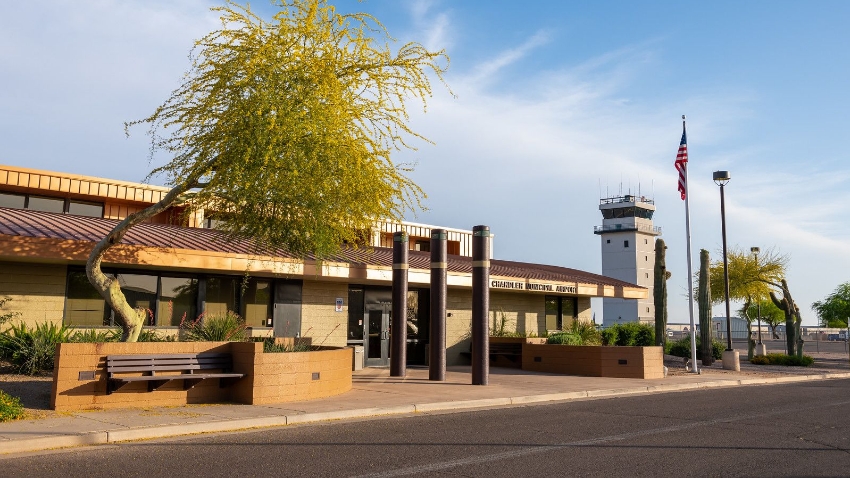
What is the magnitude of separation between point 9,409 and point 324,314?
39.5 feet

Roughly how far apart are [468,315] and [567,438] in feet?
54.5

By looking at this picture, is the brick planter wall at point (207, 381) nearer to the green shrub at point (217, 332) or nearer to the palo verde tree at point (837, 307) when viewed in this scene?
the green shrub at point (217, 332)

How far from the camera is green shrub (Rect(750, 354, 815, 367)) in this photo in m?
31.9

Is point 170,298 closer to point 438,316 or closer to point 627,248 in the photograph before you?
point 438,316

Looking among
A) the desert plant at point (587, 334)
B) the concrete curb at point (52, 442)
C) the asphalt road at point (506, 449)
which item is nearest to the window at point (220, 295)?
the asphalt road at point (506, 449)

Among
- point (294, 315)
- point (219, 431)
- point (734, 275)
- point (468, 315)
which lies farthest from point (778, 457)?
point (734, 275)

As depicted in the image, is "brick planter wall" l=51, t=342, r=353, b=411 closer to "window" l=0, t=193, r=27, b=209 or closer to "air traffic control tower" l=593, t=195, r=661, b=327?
"window" l=0, t=193, r=27, b=209

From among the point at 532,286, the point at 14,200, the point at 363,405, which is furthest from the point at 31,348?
the point at 532,286

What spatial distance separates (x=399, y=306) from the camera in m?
20.5

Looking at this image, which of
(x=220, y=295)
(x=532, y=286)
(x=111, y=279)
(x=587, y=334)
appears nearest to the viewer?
A: (x=111, y=279)

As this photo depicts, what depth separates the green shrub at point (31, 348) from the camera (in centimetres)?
1427

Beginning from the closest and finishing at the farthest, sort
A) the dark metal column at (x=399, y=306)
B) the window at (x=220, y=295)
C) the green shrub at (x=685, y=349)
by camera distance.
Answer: the window at (x=220, y=295)
the dark metal column at (x=399, y=306)
the green shrub at (x=685, y=349)

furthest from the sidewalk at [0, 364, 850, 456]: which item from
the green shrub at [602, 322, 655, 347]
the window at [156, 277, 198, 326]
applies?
the green shrub at [602, 322, 655, 347]

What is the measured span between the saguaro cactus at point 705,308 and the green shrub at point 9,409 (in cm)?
2432
